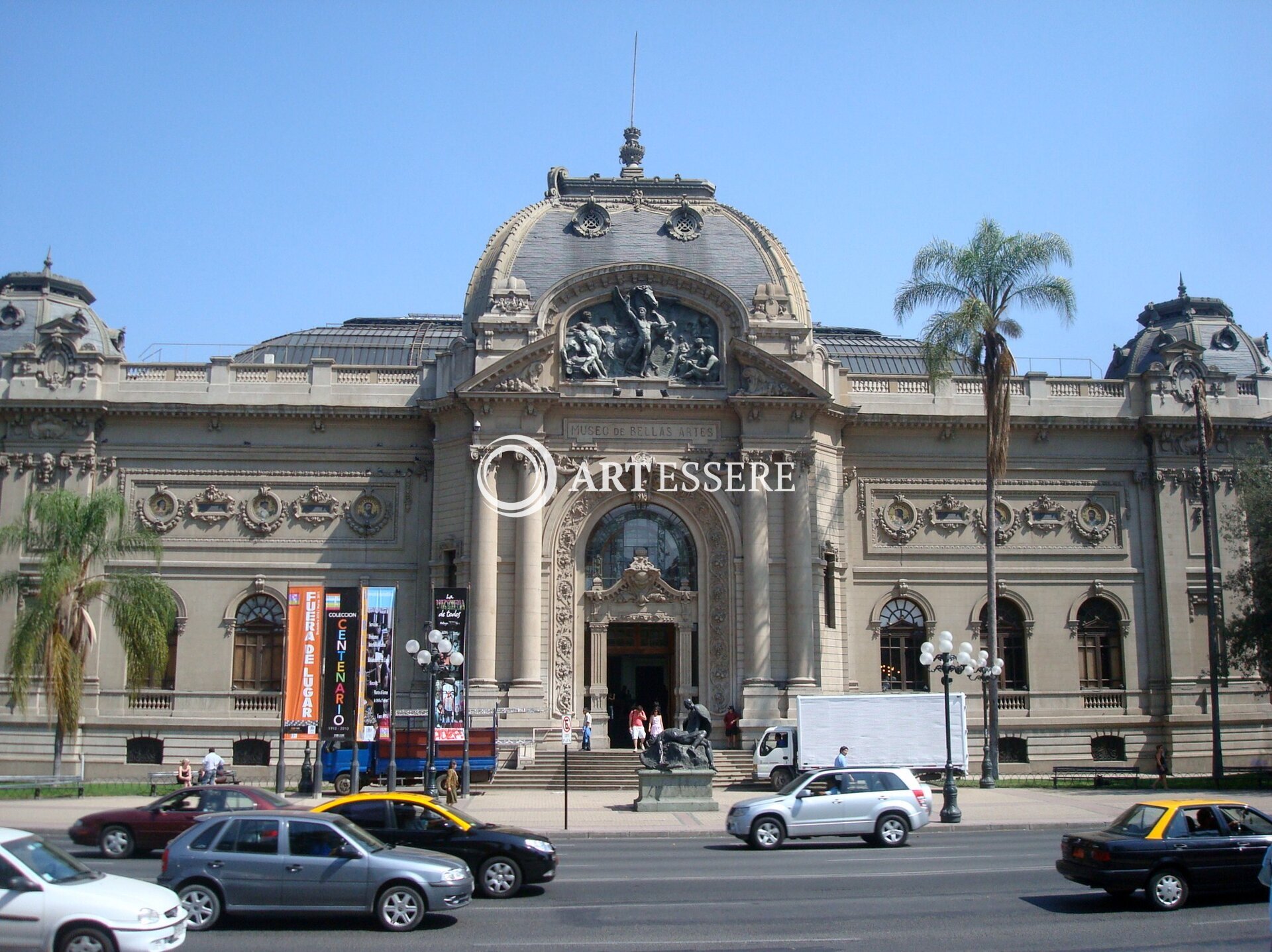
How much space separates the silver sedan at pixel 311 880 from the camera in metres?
16.2

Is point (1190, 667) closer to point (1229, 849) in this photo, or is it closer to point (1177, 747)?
point (1177, 747)

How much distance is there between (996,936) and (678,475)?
3159 cm

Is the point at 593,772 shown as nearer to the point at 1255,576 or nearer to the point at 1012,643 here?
the point at 1012,643

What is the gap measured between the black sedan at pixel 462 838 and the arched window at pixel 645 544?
2650 cm

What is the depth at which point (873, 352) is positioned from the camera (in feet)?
196

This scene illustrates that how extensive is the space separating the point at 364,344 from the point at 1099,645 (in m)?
35.0

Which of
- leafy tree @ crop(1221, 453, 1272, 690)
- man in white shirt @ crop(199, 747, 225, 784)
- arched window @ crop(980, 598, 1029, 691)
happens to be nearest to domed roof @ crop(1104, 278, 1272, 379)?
leafy tree @ crop(1221, 453, 1272, 690)

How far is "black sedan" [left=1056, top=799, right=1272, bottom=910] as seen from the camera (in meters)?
17.3

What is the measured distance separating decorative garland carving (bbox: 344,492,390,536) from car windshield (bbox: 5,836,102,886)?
34277mm

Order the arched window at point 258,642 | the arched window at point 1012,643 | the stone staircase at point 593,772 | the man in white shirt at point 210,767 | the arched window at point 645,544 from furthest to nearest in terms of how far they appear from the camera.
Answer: the arched window at point 1012,643 < the arched window at point 258,642 < the arched window at point 645,544 < the stone staircase at point 593,772 < the man in white shirt at point 210,767

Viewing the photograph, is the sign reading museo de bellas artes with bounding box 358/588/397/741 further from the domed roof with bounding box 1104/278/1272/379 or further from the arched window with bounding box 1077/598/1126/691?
the domed roof with bounding box 1104/278/1272/379

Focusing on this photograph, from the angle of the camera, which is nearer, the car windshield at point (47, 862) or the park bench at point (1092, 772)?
the car windshield at point (47, 862)

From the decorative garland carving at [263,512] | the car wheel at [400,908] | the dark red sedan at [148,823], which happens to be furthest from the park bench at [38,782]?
the car wheel at [400,908]

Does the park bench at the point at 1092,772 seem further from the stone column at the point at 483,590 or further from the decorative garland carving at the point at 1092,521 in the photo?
the stone column at the point at 483,590
